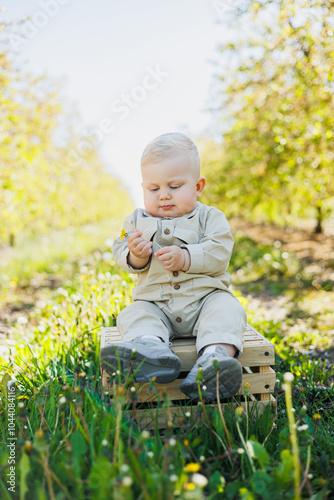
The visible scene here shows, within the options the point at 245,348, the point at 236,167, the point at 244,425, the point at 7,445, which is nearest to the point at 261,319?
the point at 245,348

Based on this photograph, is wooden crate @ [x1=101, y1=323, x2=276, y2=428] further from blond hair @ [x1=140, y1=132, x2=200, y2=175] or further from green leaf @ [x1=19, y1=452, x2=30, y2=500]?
blond hair @ [x1=140, y1=132, x2=200, y2=175]

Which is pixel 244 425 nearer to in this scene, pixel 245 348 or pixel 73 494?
pixel 245 348

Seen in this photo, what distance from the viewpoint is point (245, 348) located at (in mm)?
1950

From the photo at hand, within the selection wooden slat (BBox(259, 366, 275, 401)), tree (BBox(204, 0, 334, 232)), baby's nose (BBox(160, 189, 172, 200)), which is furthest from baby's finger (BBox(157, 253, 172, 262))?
tree (BBox(204, 0, 334, 232))

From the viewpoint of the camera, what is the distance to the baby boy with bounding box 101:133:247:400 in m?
1.98

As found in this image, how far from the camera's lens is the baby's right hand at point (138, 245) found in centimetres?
211

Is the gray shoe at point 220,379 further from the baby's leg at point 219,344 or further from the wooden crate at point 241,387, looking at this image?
the wooden crate at point 241,387

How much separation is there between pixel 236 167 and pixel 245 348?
21.8 feet

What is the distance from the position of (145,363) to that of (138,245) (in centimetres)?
64

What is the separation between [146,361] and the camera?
1681mm

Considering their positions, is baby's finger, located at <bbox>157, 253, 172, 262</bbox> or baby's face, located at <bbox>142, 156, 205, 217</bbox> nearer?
baby's finger, located at <bbox>157, 253, 172, 262</bbox>

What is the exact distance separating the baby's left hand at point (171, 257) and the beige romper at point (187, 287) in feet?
0.23

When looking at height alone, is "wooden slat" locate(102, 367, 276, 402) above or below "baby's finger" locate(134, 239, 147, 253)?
below

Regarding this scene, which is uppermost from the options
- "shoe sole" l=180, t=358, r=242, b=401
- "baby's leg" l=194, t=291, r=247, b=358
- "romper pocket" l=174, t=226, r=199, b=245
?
"romper pocket" l=174, t=226, r=199, b=245
